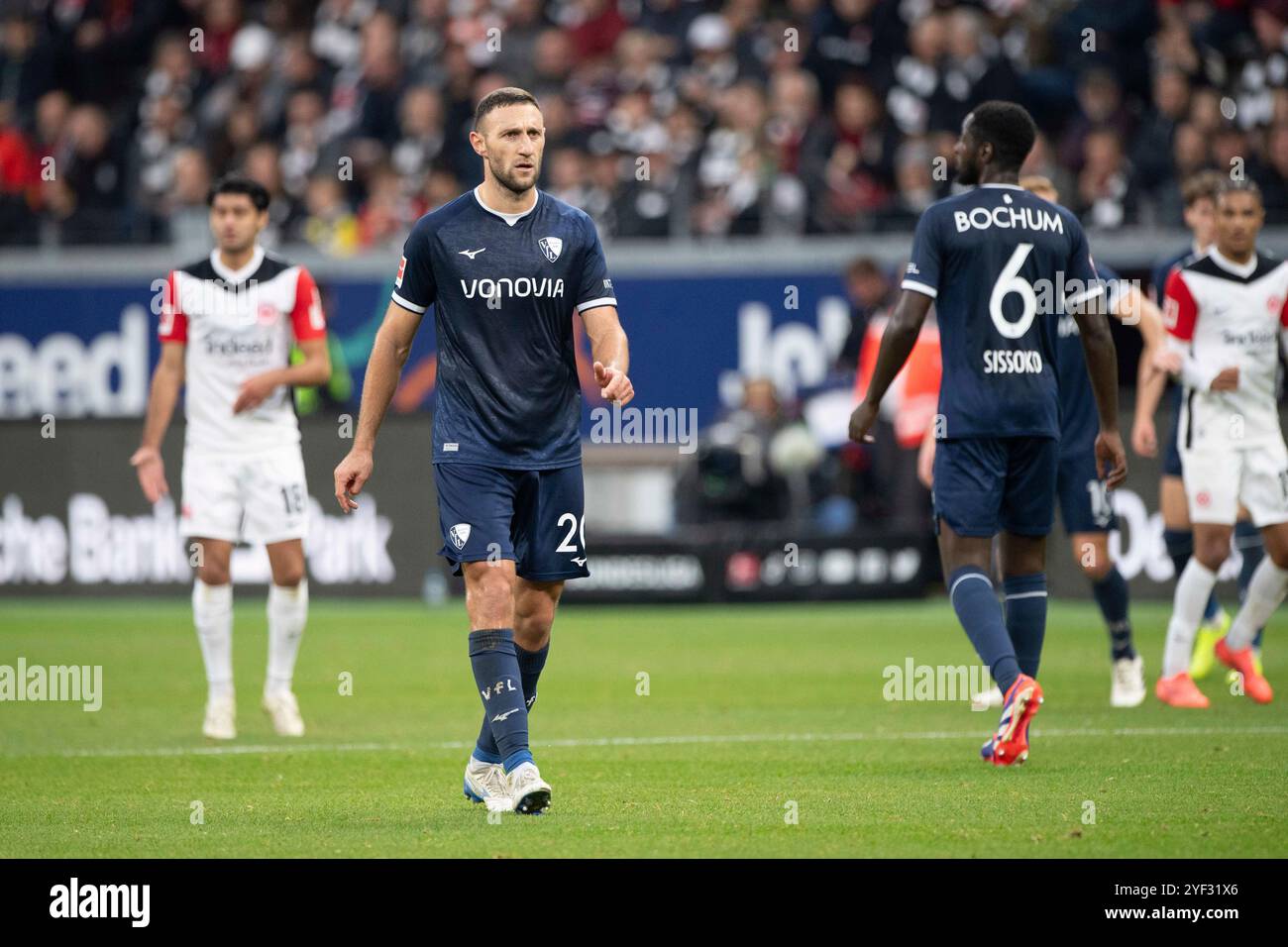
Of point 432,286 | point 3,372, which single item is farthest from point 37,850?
point 3,372

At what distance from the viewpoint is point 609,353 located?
685 cm

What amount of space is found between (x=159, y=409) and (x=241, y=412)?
1.71ft

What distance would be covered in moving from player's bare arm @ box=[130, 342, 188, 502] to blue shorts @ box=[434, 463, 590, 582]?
3.49 m

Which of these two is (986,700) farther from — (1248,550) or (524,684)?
(524,684)

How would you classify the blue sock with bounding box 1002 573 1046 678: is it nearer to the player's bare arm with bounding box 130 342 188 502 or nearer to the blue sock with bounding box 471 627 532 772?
the blue sock with bounding box 471 627 532 772

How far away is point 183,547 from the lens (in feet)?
59.4

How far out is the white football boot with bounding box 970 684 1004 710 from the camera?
422 inches

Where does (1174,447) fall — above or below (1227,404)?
below

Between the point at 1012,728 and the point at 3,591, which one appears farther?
the point at 3,591

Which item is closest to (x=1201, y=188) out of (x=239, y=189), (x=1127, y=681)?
(x=1127, y=681)

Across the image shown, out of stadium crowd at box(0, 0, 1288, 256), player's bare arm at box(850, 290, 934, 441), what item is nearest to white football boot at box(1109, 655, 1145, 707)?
Answer: player's bare arm at box(850, 290, 934, 441)

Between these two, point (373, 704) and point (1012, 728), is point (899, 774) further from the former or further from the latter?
point (373, 704)

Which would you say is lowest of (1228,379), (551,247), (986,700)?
(986,700)
